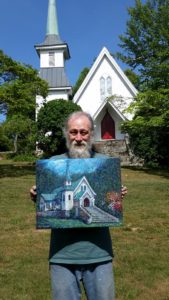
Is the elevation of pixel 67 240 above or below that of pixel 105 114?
below

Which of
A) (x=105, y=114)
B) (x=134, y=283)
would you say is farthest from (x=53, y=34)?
(x=134, y=283)

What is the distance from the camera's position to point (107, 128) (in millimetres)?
31156

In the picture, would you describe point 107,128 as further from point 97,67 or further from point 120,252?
point 120,252

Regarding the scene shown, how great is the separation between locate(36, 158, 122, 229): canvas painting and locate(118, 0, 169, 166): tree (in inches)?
714

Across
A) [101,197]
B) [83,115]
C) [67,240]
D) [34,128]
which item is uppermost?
[34,128]

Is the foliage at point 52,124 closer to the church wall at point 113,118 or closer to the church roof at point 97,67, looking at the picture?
the church wall at point 113,118

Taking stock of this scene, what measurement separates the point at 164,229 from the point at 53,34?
3015cm

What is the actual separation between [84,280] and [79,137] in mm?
1048

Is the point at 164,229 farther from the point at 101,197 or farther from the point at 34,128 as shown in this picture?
the point at 34,128

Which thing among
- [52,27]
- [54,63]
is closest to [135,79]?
[54,63]

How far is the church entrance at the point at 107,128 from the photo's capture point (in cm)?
3105

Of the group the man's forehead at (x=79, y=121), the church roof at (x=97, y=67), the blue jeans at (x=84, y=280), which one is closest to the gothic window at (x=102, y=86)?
the church roof at (x=97, y=67)

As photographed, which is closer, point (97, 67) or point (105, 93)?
point (97, 67)

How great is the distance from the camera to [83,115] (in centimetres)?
335
